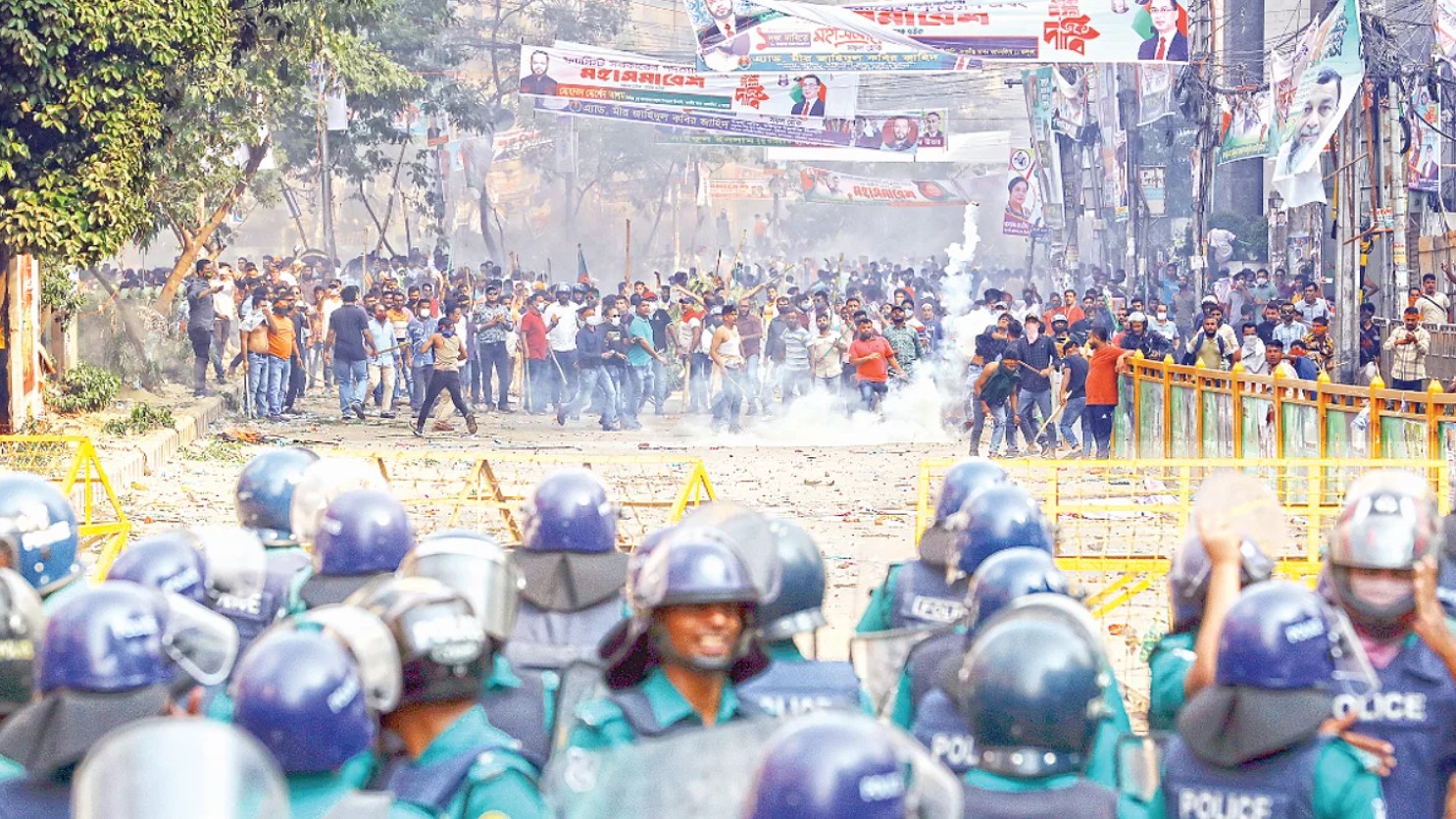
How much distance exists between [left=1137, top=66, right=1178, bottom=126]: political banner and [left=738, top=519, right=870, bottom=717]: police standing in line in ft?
96.2

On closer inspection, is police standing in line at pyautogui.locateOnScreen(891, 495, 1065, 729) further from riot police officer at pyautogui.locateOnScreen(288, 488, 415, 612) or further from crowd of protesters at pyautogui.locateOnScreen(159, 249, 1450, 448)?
crowd of protesters at pyautogui.locateOnScreen(159, 249, 1450, 448)

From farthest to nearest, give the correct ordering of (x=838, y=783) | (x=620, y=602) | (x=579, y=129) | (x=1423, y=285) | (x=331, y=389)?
(x=579, y=129) → (x=331, y=389) → (x=1423, y=285) → (x=620, y=602) → (x=838, y=783)

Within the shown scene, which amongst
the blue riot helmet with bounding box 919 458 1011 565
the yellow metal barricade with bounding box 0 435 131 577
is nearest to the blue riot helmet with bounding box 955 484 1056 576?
the blue riot helmet with bounding box 919 458 1011 565

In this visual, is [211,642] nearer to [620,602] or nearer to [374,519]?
[374,519]

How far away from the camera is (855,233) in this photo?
240 feet

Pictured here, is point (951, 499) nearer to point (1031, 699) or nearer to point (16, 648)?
point (1031, 699)

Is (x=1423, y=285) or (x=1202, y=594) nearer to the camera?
(x=1202, y=594)

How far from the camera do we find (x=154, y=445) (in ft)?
58.1

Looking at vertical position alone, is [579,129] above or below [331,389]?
above

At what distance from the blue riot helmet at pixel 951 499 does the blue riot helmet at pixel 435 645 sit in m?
1.93

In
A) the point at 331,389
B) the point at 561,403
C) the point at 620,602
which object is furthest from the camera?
the point at 331,389

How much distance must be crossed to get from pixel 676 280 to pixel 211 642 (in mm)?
24946

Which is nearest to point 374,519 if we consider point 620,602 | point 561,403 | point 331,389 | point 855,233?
point 620,602

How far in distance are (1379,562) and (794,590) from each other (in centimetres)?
128
